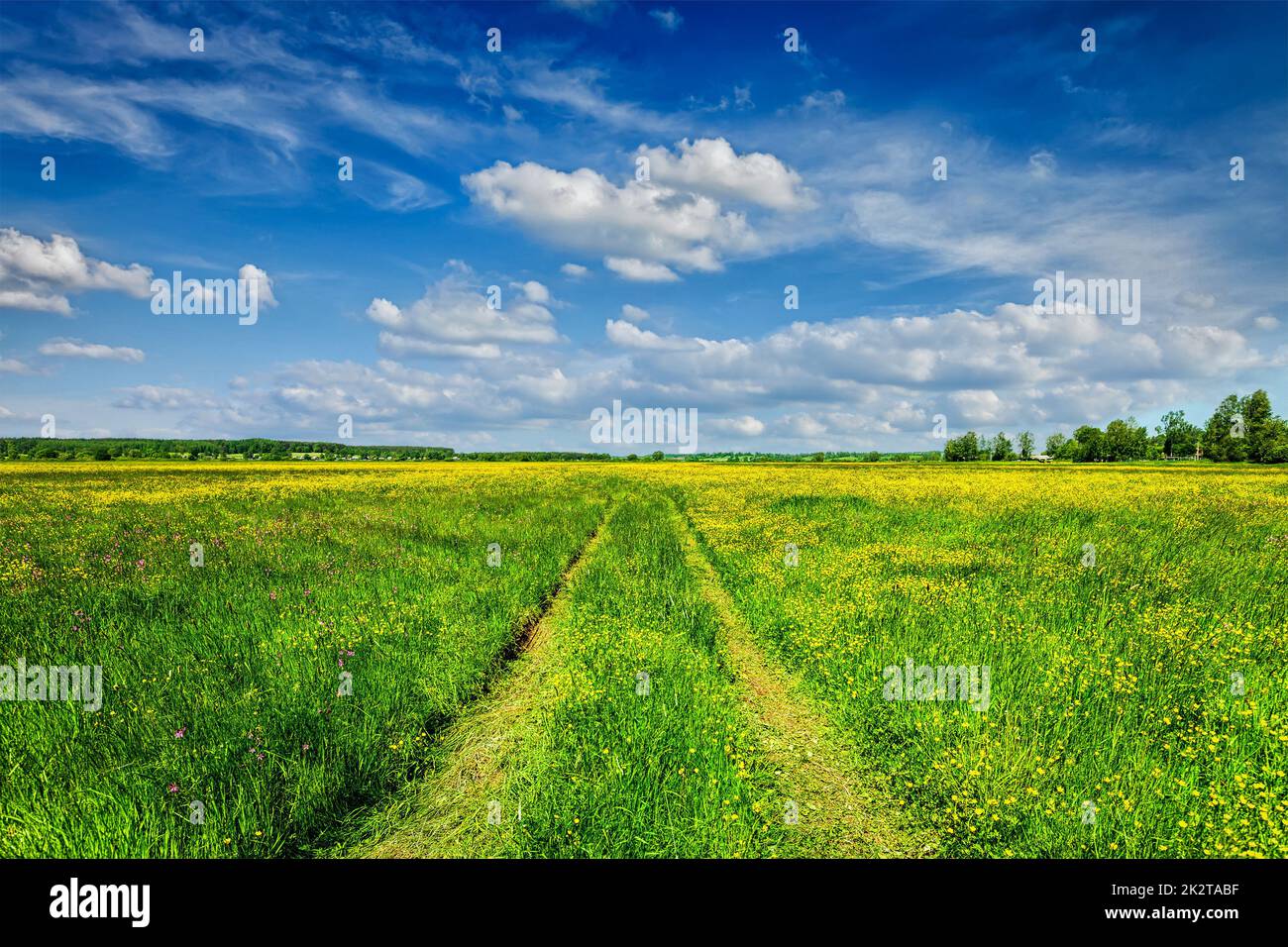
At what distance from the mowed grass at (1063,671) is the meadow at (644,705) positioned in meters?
0.04

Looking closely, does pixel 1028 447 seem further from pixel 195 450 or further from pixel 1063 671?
pixel 195 450

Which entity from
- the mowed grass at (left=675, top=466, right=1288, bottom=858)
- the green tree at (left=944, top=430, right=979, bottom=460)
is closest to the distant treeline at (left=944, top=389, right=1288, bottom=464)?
the green tree at (left=944, top=430, right=979, bottom=460)

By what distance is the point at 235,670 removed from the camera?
6.03m

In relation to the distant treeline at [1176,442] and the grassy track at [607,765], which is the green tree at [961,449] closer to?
the distant treeline at [1176,442]

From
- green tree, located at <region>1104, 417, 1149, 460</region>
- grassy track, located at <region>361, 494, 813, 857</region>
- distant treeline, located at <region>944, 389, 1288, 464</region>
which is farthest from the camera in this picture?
green tree, located at <region>1104, 417, 1149, 460</region>

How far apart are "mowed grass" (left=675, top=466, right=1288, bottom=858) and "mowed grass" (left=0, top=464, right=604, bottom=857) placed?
4.63 m

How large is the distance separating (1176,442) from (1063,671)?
545 ft

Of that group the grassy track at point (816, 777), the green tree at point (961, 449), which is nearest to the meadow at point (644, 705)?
the grassy track at point (816, 777)

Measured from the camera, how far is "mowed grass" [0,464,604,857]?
154 inches

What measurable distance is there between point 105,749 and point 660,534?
42.3ft

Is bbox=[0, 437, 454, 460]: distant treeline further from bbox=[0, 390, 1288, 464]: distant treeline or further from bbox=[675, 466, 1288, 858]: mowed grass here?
bbox=[675, 466, 1288, 858]: mowed grass

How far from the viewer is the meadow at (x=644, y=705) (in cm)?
391

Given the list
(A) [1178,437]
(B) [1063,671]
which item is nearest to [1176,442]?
(A) [1178,437]
